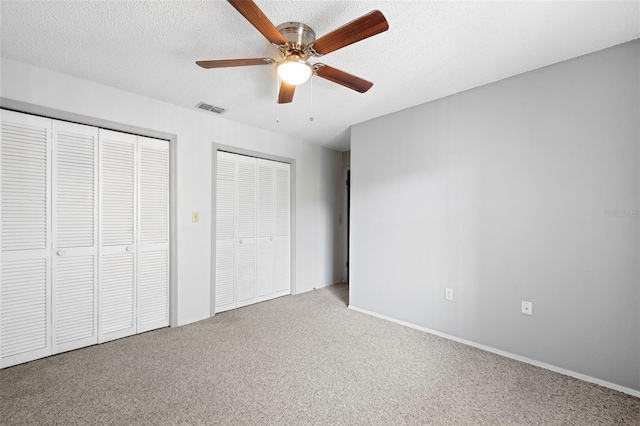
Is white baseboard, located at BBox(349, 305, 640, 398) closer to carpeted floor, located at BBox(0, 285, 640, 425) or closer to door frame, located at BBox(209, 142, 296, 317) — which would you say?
carpeted floor, located at BBox(0, 285, 640, 425)

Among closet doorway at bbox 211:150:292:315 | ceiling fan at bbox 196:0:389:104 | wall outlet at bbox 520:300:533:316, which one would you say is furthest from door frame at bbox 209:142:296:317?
wall outlet at bbox 520:300:533:316

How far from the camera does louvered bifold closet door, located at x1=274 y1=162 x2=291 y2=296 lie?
4.09 m

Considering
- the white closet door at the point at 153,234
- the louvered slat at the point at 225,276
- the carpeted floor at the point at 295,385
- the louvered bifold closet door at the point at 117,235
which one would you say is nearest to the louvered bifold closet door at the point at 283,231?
the louvered slat at the point at 225,276

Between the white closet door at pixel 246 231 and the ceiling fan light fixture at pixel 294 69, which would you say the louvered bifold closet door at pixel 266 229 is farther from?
the ceiling fan light fixture at pixel 294 69

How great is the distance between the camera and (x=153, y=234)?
294 centimetres

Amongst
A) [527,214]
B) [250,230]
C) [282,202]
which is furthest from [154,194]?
[527,214]

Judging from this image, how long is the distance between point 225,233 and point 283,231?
0.90 meters

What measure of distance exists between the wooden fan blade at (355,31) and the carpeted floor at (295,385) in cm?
214

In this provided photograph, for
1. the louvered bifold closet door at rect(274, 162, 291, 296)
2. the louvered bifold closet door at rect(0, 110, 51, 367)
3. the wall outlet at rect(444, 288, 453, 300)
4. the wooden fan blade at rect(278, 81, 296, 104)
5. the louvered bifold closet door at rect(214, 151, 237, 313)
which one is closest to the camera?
the wooden fan blade at rect(278, 81, 296, 104)

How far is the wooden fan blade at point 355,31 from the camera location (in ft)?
4.40

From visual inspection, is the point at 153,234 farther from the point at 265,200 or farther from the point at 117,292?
the point at 265,200

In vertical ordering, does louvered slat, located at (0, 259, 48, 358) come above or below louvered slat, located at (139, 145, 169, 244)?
below

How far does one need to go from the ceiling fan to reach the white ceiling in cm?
10

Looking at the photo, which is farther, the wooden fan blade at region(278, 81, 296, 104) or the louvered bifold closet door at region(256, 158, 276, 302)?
the louvered bifold closet door at region(256, 158, 276, 302)
